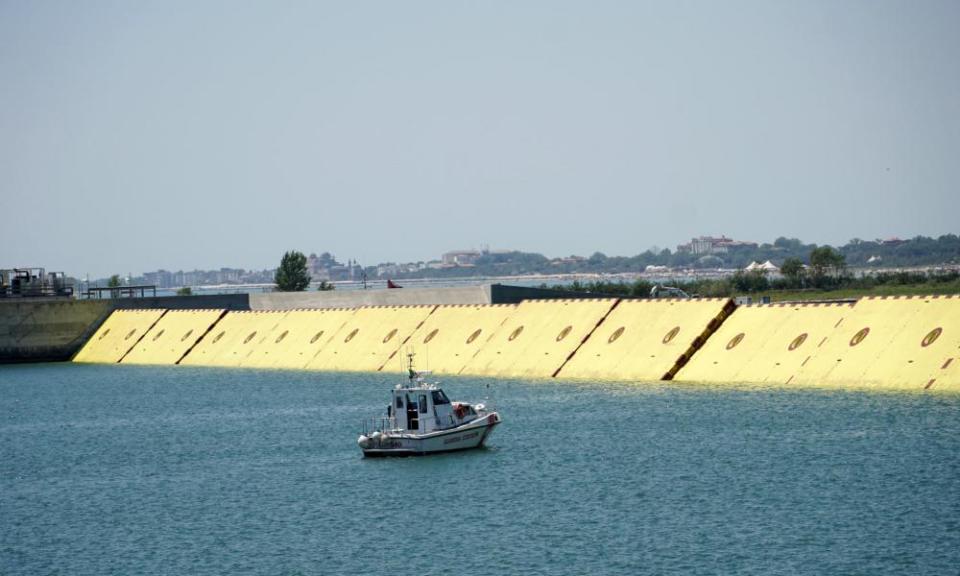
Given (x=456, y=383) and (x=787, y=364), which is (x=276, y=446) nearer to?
(x=456, y=383)

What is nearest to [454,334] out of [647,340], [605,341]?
[605,341]

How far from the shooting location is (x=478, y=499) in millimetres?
40344

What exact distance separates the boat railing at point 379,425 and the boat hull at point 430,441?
66 cm

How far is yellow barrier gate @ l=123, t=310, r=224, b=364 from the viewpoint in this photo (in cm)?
9181

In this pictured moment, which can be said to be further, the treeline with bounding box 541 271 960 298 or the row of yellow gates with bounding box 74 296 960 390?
the treeline with bounding box 541 271 960 298

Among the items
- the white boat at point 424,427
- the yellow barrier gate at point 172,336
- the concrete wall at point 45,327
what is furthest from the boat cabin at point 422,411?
the concrete wall at point 45,327

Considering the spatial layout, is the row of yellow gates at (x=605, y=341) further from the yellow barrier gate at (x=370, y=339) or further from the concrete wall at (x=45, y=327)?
the concrete wall at (x=45, y=327)

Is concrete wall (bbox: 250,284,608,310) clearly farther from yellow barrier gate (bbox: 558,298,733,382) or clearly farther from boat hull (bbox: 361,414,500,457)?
boat hull (bbox: 361,414,500,457)

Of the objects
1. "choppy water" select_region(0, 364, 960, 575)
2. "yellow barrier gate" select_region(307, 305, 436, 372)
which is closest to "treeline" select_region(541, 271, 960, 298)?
"yellow barrier gate" select_region(307, 305, 436, 372)

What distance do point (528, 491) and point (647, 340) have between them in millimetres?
26435

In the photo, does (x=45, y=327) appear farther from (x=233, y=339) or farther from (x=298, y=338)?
(x=298, y=338)

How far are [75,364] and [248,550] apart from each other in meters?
63.3

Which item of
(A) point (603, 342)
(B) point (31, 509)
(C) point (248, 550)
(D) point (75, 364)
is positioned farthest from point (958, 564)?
(D) point (75, 364)

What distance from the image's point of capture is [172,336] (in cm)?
9475
